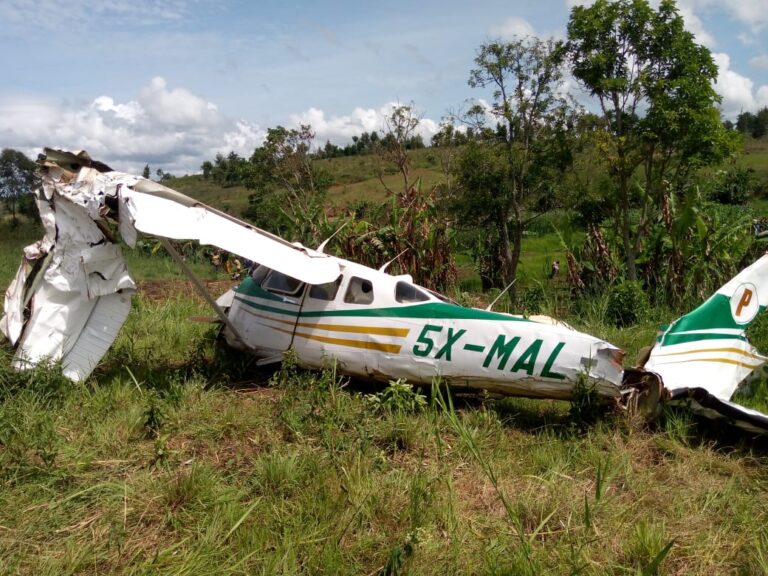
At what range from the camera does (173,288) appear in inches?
661

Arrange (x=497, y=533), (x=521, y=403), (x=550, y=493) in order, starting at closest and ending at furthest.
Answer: (x=497, y=533), (x=550, y=493), (x=521, y=403)

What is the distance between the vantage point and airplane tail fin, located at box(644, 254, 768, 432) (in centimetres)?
636

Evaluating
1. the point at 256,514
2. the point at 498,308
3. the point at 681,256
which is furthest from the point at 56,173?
the point at 681,256

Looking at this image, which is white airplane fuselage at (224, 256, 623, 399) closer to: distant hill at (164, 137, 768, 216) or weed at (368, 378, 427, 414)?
weed at (368, 378, 427, 414)

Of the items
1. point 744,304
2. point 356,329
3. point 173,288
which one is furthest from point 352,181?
point 744,304

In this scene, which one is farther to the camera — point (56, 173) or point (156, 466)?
point (56, 173)

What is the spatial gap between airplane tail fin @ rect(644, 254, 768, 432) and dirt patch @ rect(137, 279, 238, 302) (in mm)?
11120

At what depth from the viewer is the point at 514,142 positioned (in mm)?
12742

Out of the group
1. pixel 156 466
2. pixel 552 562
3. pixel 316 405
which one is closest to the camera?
pixel 552 562

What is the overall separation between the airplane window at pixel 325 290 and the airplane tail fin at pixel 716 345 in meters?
3.69

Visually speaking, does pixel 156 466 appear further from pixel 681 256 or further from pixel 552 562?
pixel 681 256

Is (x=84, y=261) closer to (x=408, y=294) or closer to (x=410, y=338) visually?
(x=408, y=294)

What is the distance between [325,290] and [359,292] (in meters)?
0.51

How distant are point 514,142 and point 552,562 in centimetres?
1020
